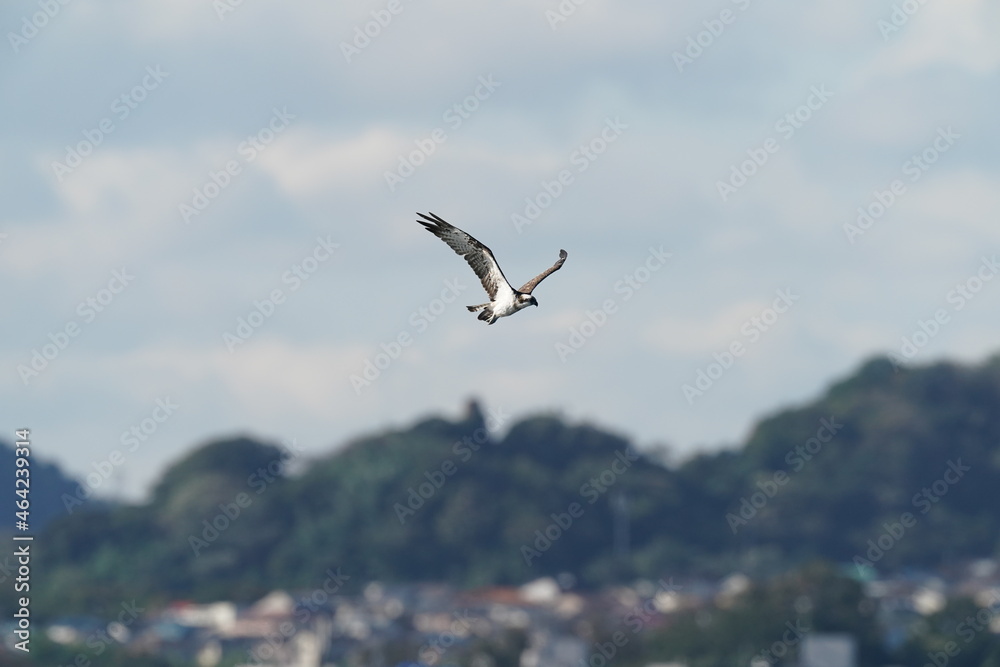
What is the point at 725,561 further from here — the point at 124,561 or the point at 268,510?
the point at 124,561

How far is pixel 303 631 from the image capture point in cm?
10831

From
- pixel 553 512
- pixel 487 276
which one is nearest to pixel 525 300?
pixel 487 276

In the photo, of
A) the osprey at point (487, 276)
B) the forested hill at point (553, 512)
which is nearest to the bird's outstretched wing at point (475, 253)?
the osprey at point (487, 276)

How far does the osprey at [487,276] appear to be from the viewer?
20.4 meters

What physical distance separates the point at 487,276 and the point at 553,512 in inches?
5219

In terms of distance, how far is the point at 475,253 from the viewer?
20.6 m

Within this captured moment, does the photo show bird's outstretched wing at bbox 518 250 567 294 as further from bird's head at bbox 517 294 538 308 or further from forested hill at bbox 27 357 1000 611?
forested hill at bbox 27 357 1000 611

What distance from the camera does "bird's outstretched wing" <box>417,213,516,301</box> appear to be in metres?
20.4

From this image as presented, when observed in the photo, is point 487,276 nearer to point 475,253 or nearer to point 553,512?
point 475,253

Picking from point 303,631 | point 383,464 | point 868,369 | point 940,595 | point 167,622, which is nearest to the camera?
point 303,631

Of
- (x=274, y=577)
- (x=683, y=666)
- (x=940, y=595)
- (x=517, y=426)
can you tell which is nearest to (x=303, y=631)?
(x=683, y=666)

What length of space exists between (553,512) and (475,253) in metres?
133

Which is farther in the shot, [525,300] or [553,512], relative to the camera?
[553,512]

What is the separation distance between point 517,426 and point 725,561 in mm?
20958
